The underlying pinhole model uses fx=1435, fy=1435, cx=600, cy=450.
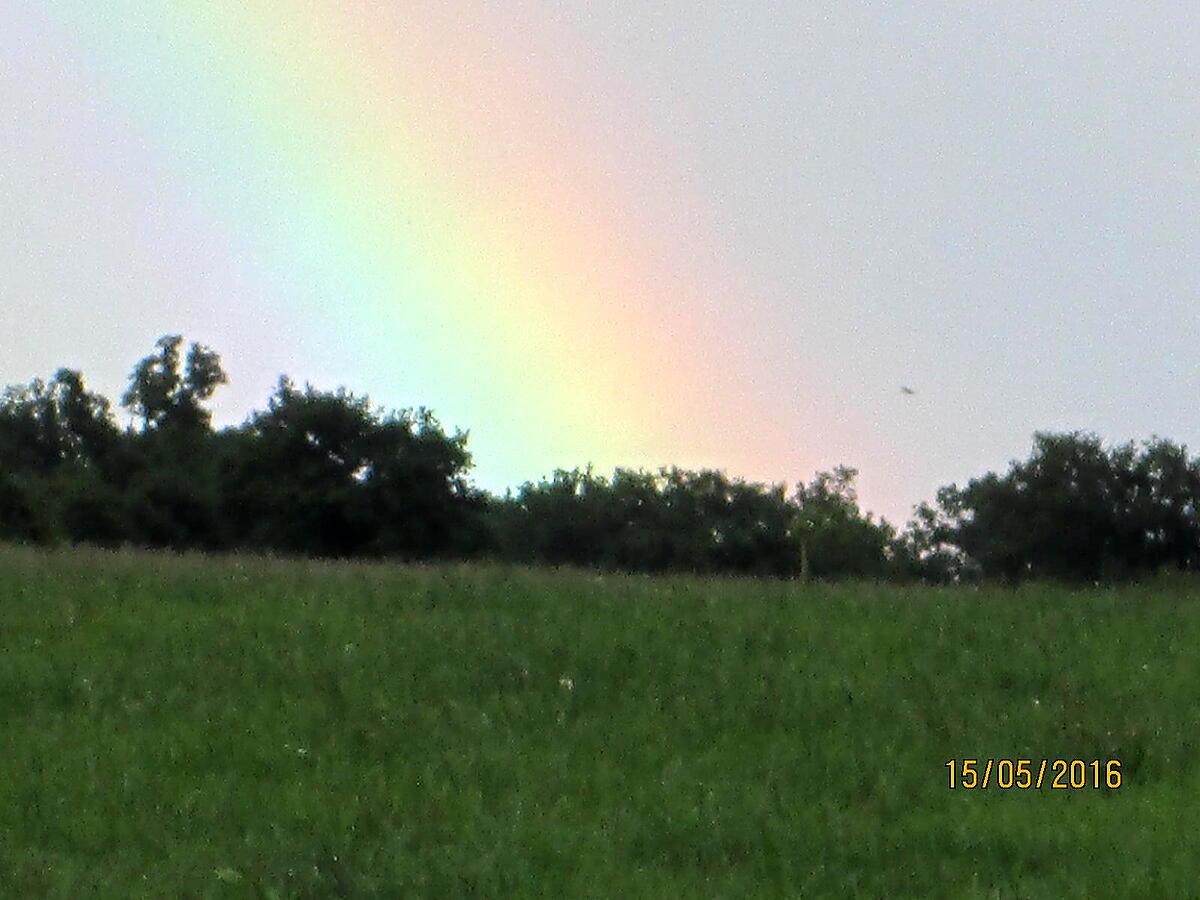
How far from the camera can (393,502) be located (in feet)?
131

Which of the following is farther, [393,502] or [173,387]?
[173,387]

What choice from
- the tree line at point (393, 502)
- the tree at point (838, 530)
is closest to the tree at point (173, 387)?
the tree line at point (393, 502)

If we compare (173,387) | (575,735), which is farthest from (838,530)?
(575,735)

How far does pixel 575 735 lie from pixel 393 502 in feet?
99.3

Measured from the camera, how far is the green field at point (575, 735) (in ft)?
24.6

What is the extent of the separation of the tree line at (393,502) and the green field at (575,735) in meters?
5.30

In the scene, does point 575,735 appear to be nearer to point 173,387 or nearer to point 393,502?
point 393,502

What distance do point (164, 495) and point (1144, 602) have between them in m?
31.9

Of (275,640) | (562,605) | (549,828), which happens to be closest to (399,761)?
(549,828)
